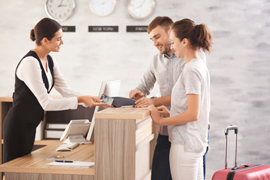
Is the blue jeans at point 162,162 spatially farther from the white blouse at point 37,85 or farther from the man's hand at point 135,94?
the white blouse at point 37,85

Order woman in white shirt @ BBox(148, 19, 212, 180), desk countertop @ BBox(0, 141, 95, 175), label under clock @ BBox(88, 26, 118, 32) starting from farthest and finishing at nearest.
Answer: label under clock @ BBox(88, 26, 118, 32) → desk countertop @ BBox(0, 141, 95, 175) → woman in white shirt @ BBox(148, 19, 212, 180)

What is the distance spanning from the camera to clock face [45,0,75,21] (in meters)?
3.97

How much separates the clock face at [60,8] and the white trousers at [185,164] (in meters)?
2.88

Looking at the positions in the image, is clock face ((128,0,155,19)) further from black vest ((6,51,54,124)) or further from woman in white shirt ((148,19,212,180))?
woman in white shirt ((148,19,212,180))

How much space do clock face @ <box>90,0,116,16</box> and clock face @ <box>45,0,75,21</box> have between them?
26 cm

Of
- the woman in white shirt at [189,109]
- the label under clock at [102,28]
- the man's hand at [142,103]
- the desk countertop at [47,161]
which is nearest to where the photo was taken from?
the woman in white shirt at [189,109]

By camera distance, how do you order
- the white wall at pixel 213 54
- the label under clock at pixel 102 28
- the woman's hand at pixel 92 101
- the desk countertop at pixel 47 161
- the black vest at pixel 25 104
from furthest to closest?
the label under clock at pixel 102 28
the white wall at pixel 213 54
the black vest at pixel 25 104
the woman's hand at pixel 92 101
the desk countertop at pixel 47 161

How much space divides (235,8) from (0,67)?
3.10m

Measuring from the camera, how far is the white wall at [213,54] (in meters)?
3.88

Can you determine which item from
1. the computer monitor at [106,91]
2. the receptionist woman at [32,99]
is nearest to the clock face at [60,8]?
the receptionist woman at [32,99]

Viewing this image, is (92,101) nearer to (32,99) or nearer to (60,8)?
(32,99)

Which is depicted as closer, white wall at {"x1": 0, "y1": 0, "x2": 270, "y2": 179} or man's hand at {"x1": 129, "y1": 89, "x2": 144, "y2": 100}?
man's hand at {"x1": 129, "y1": 89, "x2": 144, "y2": 100}

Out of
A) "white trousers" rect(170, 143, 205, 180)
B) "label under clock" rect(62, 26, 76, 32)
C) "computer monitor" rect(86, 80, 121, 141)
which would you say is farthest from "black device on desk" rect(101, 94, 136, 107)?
"label under clock" rect(62, 26, 76, 32)

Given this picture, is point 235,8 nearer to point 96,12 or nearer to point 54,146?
point 96,12
